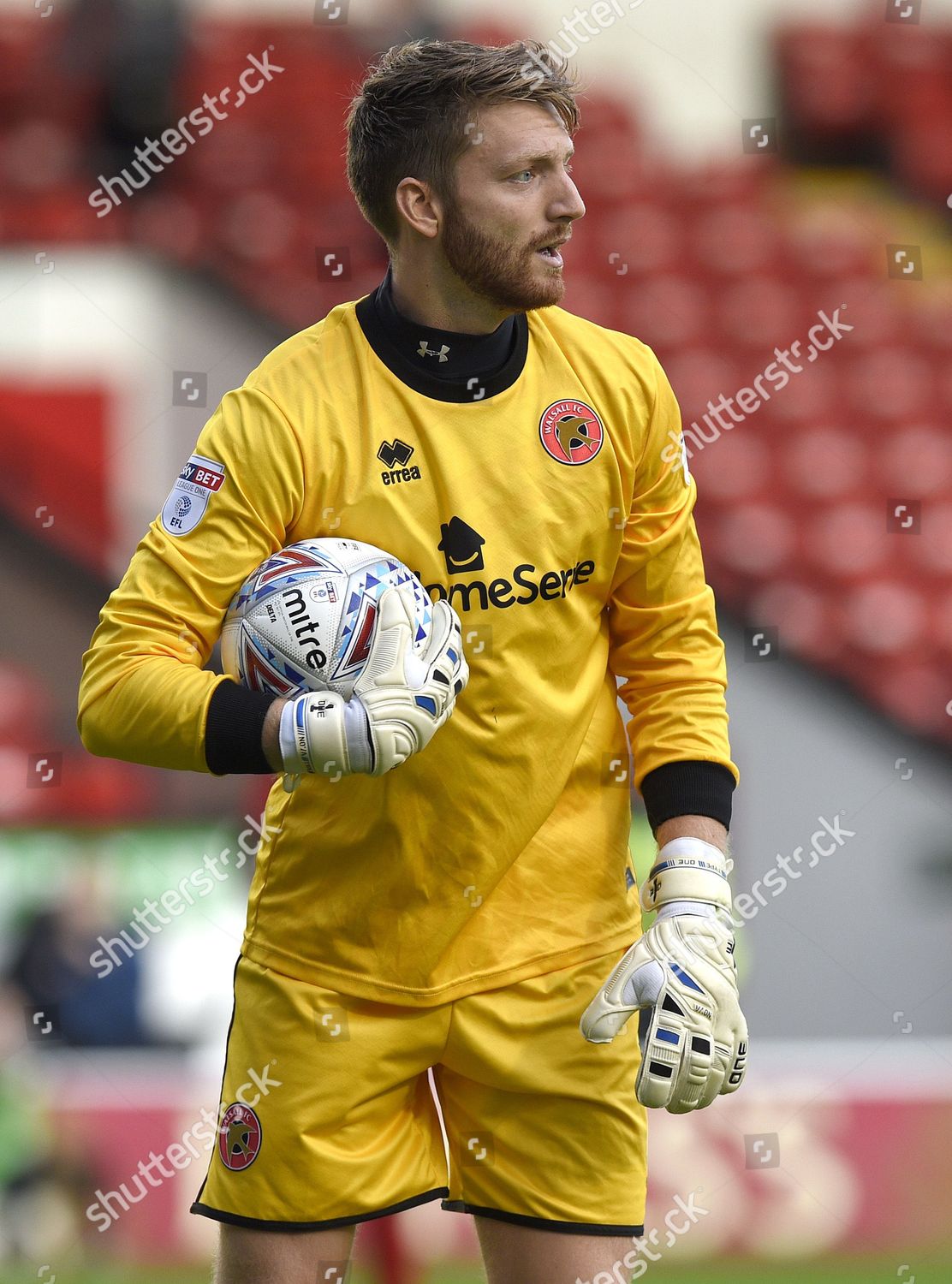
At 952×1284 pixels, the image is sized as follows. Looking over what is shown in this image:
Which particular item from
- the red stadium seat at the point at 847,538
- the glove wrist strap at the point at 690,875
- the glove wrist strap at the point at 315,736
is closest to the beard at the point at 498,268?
the glove wrist strap at the point at 315,736

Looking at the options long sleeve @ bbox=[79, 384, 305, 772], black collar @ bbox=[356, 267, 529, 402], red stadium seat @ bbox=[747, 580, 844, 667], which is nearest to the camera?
long sleeve @ bbox=[79, 384, 305, 772]

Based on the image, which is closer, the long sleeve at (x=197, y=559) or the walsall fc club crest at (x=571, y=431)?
the long sleeve at (x=197, y=559)

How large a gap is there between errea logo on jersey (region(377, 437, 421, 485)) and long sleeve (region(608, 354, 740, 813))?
270mm

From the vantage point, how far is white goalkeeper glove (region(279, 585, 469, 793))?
4.87 feet

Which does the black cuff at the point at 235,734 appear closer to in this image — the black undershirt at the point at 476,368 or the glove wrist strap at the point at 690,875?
the black undershirt at the point at 476,368

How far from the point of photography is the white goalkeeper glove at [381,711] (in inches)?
58.4

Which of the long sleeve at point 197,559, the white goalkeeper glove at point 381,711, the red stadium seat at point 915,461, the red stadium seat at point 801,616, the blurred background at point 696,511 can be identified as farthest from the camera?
the red stadium seat at point 915,461

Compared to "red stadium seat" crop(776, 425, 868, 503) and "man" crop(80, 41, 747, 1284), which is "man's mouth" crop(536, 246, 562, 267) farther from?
"red stadium seat" crop(776, 425, 868, 503)

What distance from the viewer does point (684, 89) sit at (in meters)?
4.33

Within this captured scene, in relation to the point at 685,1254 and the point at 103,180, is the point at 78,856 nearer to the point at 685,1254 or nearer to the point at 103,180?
the point at 685,1254

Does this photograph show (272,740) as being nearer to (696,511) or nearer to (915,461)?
(696,511)

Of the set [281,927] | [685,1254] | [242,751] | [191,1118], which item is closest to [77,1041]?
[191,1118]

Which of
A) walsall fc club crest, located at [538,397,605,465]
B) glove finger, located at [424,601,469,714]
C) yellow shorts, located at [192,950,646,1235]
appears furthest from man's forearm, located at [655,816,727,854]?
walsall fc club crest, located at [538,397,605,465]

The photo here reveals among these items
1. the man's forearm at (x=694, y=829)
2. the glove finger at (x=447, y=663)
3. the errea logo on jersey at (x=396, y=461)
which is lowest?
the man's forearm at (x=694, y=829)
